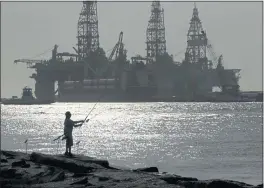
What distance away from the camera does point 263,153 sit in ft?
89.5

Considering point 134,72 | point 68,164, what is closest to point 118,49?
point 134,72

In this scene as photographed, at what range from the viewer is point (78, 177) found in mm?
11695

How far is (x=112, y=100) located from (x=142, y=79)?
10379mm

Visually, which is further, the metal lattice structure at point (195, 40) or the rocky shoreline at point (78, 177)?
the metal lattice structure at point (195, 40)

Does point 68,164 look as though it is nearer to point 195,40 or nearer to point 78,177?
point 78,177

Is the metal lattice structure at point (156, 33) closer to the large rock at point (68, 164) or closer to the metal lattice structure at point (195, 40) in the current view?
the metal lattice structure at point (195, 40)

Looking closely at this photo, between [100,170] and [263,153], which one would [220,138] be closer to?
[263,153]

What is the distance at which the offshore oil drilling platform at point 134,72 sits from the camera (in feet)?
470

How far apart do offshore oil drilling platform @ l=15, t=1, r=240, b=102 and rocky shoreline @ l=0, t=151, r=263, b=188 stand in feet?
417

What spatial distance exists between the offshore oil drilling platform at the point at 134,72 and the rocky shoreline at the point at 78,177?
12716 cm

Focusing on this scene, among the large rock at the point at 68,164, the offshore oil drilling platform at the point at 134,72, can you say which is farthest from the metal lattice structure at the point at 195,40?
the large rock at the point at 68,164

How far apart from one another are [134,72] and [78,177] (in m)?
131

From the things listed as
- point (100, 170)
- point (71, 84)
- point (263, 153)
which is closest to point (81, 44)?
point (71, 84)

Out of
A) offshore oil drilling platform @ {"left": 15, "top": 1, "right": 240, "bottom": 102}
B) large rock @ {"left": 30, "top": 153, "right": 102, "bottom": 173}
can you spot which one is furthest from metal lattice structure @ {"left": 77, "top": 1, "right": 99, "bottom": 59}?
large rock @ {"left": 30, "top": 153, "right": 102, "bottom": 173}
